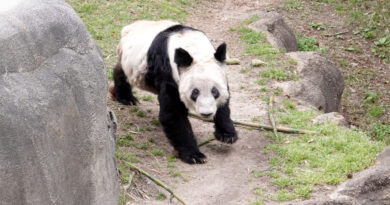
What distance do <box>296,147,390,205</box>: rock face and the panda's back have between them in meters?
3.10

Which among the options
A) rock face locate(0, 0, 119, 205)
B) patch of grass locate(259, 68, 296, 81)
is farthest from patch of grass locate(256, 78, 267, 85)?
rock face locate(0, 0, 119, 205)

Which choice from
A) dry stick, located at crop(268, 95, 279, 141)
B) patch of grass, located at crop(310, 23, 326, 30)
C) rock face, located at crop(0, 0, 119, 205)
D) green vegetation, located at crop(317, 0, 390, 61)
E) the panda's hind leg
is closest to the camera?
rock face, located at crop(0, 0, 119, 205)

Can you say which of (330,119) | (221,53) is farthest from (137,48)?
(330,119)

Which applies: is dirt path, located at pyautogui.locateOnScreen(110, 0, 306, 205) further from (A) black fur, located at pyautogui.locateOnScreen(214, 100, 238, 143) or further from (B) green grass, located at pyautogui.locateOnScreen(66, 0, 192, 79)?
(B) green grass, located at pyautogui.locateOnScreen(66, 0, 192, 79)

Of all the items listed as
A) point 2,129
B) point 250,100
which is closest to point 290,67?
point 250,100

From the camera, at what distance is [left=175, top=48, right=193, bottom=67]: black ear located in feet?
21.9

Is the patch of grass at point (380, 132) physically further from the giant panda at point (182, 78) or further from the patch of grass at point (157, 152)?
the patch of grass at point (157, 152)

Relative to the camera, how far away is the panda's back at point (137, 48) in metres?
7.71

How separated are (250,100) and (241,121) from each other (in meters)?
1.02

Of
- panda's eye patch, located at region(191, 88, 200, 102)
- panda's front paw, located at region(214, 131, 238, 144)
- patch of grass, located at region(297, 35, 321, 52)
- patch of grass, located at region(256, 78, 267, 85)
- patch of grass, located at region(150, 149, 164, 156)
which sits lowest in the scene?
patch of grass, located at region(297, 35, 321, 52)

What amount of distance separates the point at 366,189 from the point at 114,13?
26.4 ft

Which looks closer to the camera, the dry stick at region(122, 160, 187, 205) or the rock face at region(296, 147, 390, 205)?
the rock face at region(296, 147, 390, 205)

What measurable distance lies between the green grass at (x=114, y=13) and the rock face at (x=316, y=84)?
11.7 feet

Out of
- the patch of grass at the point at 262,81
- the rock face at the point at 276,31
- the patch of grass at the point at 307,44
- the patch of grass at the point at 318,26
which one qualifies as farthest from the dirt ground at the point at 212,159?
the patch of grass at the point at 318,26
